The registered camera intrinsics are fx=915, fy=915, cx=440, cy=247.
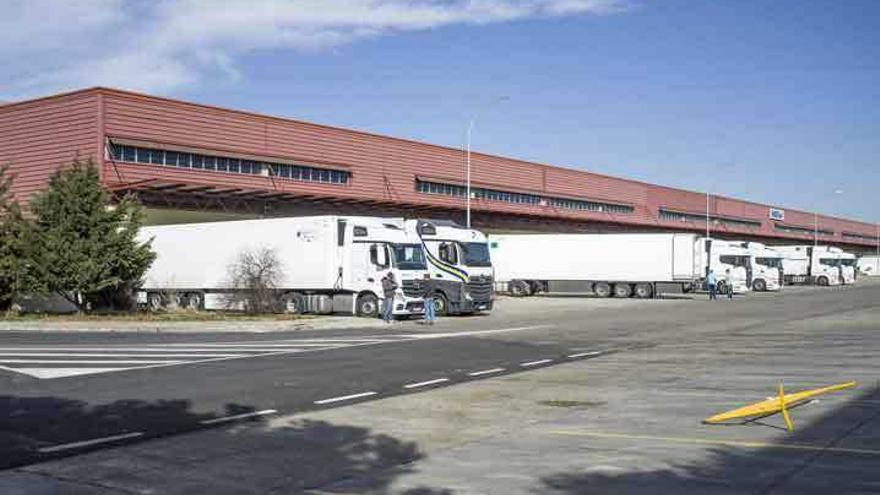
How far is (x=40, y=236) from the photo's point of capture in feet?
97.2

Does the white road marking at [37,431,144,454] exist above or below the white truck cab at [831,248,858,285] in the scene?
below

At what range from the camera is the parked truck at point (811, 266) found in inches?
2970

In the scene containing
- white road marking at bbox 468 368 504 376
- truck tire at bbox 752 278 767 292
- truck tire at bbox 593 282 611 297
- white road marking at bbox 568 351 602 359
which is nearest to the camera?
white road marking at bbox 468 368 504 376

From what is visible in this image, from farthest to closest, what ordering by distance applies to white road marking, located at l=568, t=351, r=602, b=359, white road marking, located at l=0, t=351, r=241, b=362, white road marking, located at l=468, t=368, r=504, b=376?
1. white road marking, located at l=568, t=351, r=602, b=359
2. white road marking, located at l=0, t=351, r=241, b=362
3. white road marking, located at l=468, t=368, r=504, b=376

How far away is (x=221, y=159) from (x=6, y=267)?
1462 centimetres

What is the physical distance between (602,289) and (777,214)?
7204 cm

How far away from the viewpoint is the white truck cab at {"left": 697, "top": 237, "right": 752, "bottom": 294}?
5391 cm

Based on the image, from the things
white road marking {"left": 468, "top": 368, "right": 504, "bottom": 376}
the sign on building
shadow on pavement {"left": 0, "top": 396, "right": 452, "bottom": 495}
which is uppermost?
the sign on building

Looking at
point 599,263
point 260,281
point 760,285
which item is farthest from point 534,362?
point 760,285

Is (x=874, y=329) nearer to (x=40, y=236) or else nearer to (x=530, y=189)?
(x=40, y=236)

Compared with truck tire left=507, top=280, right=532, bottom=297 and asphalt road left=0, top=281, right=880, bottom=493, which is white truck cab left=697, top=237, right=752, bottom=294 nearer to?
truck tire left=507, top=280, right=532, bottom=297

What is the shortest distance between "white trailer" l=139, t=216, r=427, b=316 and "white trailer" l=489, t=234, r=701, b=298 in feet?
67.2

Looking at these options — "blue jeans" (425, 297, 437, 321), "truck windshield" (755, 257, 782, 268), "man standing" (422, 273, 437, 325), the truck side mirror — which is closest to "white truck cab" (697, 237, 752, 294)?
"truck windshield" (755, 257, 782, 268)

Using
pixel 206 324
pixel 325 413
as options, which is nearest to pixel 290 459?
pixel 325 413
